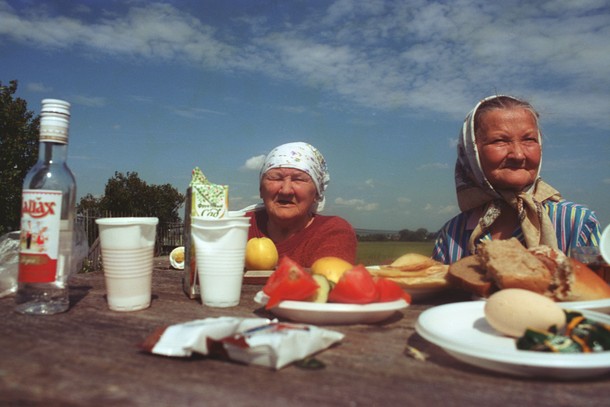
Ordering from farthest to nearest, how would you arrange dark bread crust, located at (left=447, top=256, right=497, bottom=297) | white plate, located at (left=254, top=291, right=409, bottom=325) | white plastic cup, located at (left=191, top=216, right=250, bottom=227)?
dark bread crust, located at (left=447, top=256, right=497, bottom=297) → white plastic cup, located at (left=191, top=216, right=250, bottom=227) → white plate, located at (left=254, top=291, right=409, bottom=325)

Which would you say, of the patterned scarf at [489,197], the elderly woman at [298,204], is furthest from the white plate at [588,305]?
the elderly woman at [298,204]

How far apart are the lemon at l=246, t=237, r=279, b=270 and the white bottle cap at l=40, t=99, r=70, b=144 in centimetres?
135

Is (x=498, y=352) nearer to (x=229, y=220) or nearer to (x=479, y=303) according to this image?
(x=479, y=303)

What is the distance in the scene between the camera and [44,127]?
1.57 meters

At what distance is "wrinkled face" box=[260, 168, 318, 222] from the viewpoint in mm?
3359

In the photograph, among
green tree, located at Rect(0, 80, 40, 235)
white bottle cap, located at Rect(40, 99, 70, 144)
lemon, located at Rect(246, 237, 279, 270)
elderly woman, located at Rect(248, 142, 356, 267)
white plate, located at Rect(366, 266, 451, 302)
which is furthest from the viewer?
green tree, located at Rect(0, 80, 40, 235)

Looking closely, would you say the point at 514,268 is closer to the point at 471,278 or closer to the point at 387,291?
the point at 471,278

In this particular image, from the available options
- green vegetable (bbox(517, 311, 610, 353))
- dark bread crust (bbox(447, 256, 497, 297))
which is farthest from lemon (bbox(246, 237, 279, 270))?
green vegetable (bbox(517, 311, 610, 353))

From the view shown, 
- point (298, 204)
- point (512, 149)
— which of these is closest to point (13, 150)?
point (298, 204)

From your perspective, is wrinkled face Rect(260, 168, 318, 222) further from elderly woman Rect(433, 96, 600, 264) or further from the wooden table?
the wooden table

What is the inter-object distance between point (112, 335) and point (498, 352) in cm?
104

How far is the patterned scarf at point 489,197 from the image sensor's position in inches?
110

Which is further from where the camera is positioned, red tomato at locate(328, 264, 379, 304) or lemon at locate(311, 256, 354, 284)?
lemon at locate(311, 256, 354, 284)

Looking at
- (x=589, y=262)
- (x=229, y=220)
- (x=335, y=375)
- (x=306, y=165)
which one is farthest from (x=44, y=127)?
(x=589, y=262)
